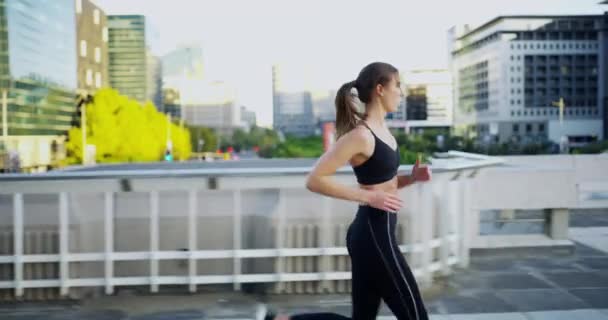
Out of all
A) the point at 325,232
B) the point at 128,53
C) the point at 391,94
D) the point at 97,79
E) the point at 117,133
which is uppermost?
the point at 128,53

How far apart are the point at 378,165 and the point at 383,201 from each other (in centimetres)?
19

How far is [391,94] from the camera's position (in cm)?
354

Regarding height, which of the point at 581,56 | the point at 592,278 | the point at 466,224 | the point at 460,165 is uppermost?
the point at 581,56

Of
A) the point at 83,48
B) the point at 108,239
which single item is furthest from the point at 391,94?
the point at 83,48

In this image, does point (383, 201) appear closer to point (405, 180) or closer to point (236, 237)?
point (405, 180)

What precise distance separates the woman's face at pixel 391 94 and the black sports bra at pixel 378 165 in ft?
0.61

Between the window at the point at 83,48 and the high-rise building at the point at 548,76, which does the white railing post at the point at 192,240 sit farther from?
the high-rise building at the point at 548,76

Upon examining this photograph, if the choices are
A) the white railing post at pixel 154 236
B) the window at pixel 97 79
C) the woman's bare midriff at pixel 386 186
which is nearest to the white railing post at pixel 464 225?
the white railing post at pixel 154 236

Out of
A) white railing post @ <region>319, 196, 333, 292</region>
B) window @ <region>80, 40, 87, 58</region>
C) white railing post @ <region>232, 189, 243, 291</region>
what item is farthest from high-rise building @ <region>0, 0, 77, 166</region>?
white railing post @ <region>319, 196, 333, 292</region>

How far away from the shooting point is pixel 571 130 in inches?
5728

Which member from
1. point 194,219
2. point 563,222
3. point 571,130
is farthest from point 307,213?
point 571,130

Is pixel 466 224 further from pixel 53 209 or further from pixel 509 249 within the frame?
pixel 53 209

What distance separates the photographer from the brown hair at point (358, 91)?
3500mm

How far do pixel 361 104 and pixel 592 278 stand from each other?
4924mm
